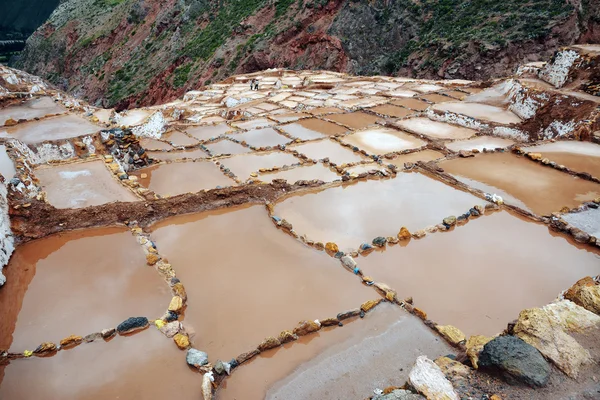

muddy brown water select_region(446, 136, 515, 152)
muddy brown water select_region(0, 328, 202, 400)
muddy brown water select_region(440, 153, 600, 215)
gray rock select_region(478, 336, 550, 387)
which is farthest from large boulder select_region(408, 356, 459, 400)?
muddy brown water select_region(446, 136, 515, 152)

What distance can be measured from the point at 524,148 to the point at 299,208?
4879 millimetres

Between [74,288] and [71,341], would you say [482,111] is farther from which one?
[71,341]

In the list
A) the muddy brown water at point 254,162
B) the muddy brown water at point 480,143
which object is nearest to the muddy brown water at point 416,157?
the muddy brown water at point 480,143

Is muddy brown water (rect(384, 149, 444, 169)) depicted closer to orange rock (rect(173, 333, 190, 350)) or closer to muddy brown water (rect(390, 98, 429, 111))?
muddy brown water (rect(390, 98, 429, 111))

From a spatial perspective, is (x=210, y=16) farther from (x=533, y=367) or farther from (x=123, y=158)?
(x=533, y=367)

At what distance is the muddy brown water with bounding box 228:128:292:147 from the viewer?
841 cm

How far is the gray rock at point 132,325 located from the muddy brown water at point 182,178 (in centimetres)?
275

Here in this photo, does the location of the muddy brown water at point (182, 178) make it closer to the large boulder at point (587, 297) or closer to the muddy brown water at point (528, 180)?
the muddy brown water at point (528, 180)

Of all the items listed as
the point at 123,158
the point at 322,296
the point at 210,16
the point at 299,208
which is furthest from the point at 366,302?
the point at 210,16

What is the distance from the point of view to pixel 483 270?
4.13 metres

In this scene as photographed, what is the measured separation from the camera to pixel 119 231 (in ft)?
15.2

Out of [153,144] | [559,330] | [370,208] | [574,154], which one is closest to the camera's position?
[559,330]

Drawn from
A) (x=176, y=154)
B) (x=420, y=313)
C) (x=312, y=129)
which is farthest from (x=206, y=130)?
(x=420, y=313)

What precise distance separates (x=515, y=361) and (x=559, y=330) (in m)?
0.51
